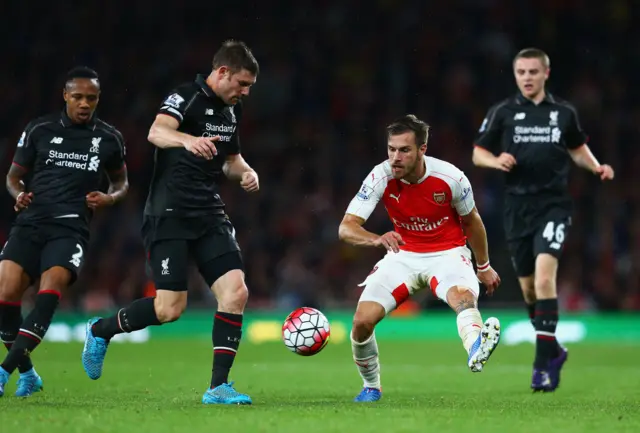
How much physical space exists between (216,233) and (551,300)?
3.31m

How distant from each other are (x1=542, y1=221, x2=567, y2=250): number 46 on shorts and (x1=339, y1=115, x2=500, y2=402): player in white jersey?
164cm

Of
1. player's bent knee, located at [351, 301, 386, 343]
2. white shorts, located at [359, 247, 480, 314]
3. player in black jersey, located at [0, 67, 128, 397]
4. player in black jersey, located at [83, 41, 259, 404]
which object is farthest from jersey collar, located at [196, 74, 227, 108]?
player's bent knee, located at [351, 301, 386, 343]

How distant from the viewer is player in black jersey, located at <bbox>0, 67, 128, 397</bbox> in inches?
318

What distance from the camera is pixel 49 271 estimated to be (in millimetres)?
8008

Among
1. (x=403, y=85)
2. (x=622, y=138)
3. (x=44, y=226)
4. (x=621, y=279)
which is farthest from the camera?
(x=403, y=85)

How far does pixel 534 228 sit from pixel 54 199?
4267mm

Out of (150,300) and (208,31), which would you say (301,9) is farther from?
(150,300)

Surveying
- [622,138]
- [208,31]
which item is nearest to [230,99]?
[622,138]

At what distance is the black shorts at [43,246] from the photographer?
26.6ft

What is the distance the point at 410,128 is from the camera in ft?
25.0

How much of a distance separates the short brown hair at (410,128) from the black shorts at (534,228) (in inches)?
93.1

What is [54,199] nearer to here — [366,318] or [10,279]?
[10,279]

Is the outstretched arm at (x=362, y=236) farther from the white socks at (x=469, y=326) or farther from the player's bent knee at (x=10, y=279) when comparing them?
the player's bent knee at (x=10, y=279)

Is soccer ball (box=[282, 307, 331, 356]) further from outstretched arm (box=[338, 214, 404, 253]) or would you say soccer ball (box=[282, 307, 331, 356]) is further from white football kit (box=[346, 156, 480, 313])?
outstretched arm (box=[338, 214, 404, 253])
